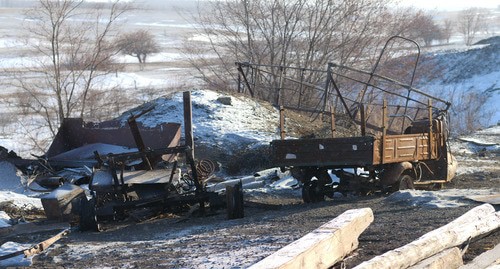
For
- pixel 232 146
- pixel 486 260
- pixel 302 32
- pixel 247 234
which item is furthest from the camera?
pixel 302 32

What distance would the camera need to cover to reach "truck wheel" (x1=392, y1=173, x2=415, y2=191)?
13.8m

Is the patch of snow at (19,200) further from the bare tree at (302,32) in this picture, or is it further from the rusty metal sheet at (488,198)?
the bare tree at (302,32)

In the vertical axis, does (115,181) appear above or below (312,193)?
above

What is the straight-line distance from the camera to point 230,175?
59.7 ft

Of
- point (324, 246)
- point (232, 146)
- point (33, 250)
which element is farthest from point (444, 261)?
point (232, 146)

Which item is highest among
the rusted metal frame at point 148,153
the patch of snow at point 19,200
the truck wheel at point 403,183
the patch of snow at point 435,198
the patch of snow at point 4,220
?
the rusted metal frame at point 148,153

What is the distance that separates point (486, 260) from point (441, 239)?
534mm

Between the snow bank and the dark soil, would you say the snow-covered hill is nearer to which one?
the snow bank

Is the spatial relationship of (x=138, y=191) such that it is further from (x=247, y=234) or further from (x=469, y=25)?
(x=469, y=25)

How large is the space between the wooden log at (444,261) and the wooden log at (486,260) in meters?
0.12

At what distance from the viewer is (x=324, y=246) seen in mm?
6777

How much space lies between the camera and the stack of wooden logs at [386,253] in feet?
21.0

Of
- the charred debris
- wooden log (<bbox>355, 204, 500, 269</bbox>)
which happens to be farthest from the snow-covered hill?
wooden log (<bbox>355, 204, 500, 269</bbox>)

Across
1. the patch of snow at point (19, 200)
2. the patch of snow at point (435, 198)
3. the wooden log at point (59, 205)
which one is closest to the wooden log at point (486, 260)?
the patch of snow at point (435, 198)
